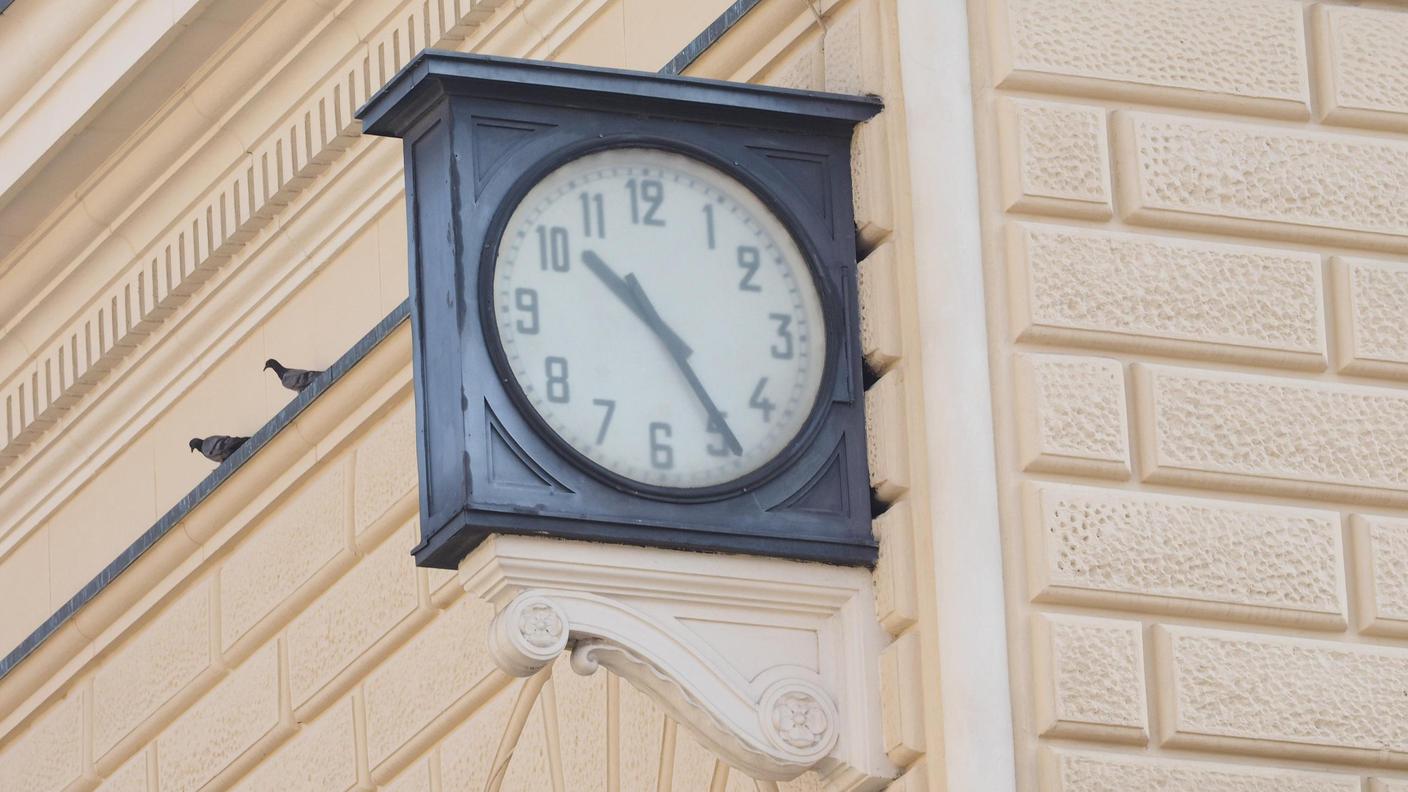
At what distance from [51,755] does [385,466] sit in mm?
2180

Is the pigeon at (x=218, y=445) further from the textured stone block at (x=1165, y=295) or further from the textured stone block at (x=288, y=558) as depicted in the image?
the textured stone block at (x=1165, y=295)

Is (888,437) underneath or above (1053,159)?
underneath

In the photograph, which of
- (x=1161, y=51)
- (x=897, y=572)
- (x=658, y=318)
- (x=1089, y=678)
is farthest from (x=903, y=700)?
(x=1161, y=51)

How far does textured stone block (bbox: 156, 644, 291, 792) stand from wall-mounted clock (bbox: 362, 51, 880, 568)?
3453mm

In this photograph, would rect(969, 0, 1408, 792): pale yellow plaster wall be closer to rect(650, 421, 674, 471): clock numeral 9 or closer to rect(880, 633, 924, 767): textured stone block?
rect(880, 633, 924, 767): textured stone block

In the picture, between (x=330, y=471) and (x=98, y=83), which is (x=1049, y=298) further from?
(x=98, y=83)

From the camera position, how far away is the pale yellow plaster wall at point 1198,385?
10.3m

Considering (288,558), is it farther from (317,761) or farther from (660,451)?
(660,451)

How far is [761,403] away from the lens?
1048 cm

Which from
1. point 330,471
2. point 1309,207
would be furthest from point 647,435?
point 330,471

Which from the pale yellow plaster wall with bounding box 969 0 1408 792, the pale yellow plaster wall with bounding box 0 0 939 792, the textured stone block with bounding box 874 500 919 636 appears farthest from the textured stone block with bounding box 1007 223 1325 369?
the pale yellow plaster wall with bounding box 0 0 939 792

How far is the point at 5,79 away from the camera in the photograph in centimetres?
1479

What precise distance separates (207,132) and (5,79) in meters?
0.74

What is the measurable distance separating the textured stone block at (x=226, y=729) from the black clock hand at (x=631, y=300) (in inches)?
138
